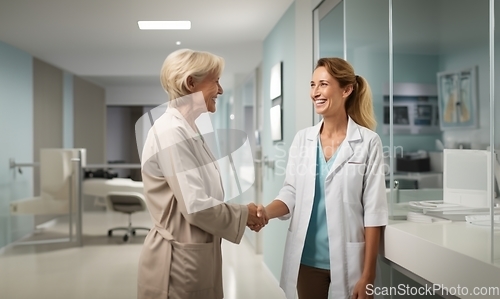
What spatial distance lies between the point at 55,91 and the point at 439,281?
7.13 metres

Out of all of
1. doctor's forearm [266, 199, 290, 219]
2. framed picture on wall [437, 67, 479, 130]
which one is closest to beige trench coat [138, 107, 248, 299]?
doctor's forearm [266, 199, 290, 219]

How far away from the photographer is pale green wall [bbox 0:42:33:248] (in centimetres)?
566

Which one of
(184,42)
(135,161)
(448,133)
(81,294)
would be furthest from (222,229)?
(135,161)

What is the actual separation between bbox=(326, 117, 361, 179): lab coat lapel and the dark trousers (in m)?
0.38

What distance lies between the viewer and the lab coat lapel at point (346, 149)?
1828 millimetres

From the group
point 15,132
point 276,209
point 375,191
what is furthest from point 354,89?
point 15,132

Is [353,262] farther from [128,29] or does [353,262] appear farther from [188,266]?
[128,29]

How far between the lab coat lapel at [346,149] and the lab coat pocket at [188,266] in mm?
552

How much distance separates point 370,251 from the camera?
1800 mm

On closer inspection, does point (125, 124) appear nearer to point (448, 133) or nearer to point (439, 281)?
point (448, 133)

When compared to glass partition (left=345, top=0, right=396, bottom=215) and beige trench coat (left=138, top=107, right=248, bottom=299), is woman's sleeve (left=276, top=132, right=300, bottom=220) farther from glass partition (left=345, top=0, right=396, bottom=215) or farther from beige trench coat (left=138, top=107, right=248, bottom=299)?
glass partition (left=345, top=0, right=396, bottom=215)

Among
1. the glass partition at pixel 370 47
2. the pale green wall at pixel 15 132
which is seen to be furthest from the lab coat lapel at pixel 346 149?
the pale green wall at pixel 15 132

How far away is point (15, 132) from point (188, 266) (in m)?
5.11

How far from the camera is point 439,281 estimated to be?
63.2 inches
